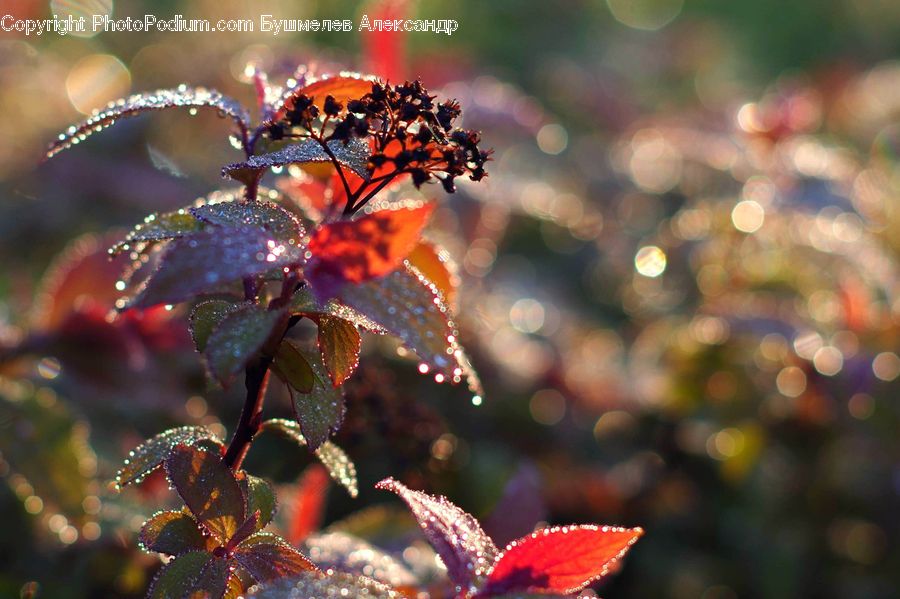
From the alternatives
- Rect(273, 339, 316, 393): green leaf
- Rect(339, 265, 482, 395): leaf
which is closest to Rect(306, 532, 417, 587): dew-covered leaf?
Rect(273, 339, 316, 393): green leaf

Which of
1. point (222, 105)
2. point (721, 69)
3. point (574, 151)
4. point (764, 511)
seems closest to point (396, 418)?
point (222, 105)

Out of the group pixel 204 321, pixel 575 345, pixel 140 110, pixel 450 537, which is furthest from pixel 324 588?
pixel 575 345

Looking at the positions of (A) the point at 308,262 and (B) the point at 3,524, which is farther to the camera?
(B) the point at 3,524

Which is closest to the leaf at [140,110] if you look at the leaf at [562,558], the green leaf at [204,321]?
the green leaf at [204,321]

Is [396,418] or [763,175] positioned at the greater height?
[763,175]

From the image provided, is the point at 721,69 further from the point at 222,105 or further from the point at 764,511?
the point at 222,105

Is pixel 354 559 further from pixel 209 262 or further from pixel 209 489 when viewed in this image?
pixel 209 262

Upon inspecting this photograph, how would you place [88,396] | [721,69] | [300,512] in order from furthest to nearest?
[721,69] → [88,396] → [300,512]

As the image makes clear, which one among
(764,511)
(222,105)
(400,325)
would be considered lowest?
(764,511)
